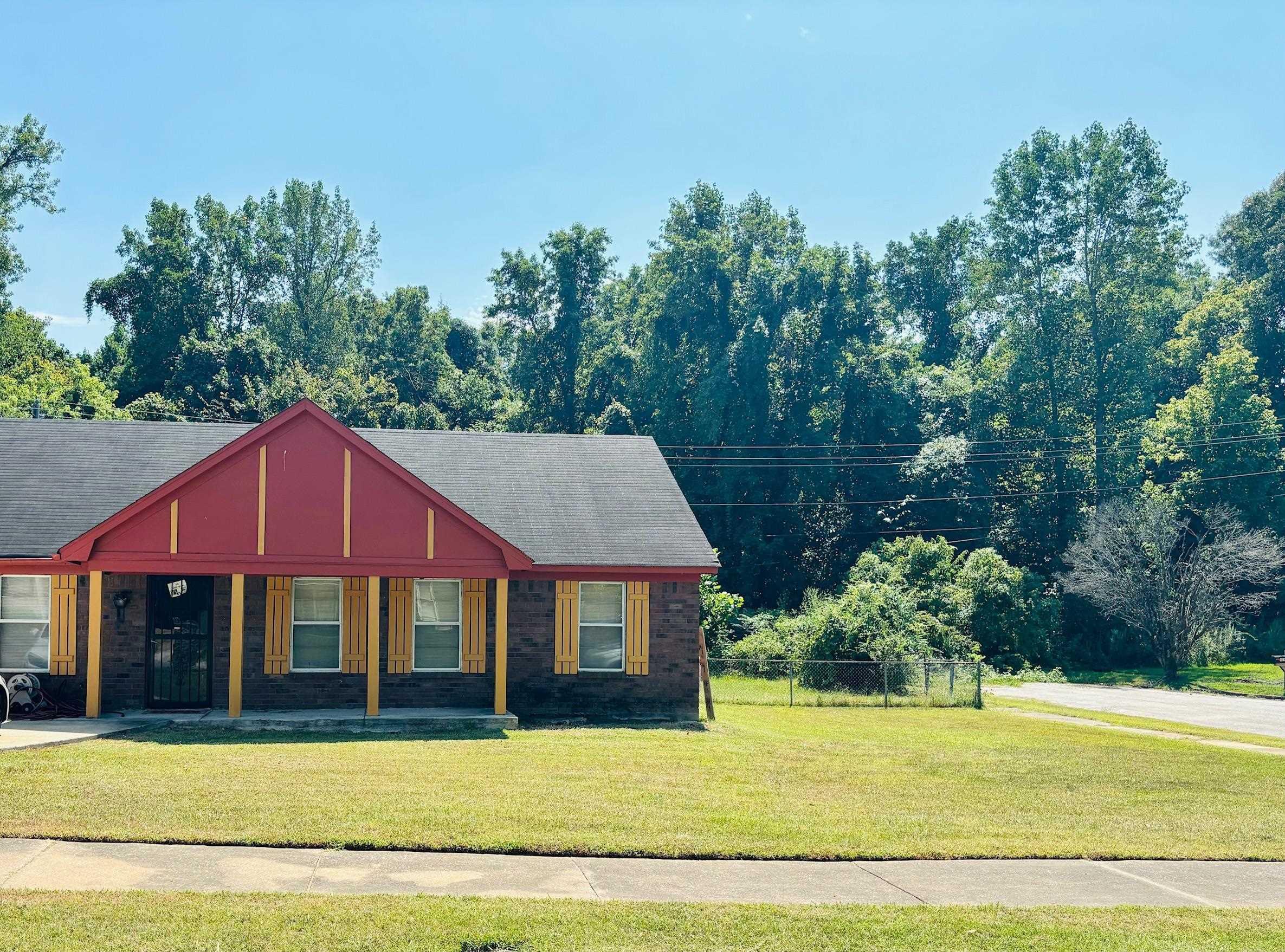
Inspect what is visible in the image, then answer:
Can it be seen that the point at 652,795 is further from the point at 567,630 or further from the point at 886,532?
the point at 886,532

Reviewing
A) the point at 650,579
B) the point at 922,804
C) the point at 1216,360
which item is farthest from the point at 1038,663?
the point at 922,804

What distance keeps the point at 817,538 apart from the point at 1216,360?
19.3 metres

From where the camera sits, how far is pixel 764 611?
4747 centimetres

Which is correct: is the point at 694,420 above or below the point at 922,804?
above

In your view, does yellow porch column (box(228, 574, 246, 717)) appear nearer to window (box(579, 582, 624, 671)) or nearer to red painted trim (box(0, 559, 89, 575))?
red painted trim (box(0, 559, 89, 575))

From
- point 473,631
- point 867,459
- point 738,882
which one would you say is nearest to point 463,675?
point 473,631

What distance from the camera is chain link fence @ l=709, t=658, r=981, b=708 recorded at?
2677cm

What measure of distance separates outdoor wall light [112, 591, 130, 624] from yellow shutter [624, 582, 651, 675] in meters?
8.18

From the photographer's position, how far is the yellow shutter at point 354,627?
1997cm

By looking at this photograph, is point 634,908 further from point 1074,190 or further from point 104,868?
point 1074,190

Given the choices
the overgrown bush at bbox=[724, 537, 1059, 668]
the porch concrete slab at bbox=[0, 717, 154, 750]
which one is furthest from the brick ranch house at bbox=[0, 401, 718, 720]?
the overgrown bush at bbox=[724, 537, 1059, 668]

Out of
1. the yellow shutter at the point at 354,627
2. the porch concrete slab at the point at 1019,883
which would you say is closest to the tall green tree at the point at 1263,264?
the yellow shutter at the point at 354,627

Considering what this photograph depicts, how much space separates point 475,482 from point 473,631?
372 centimetres

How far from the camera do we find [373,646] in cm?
1923
